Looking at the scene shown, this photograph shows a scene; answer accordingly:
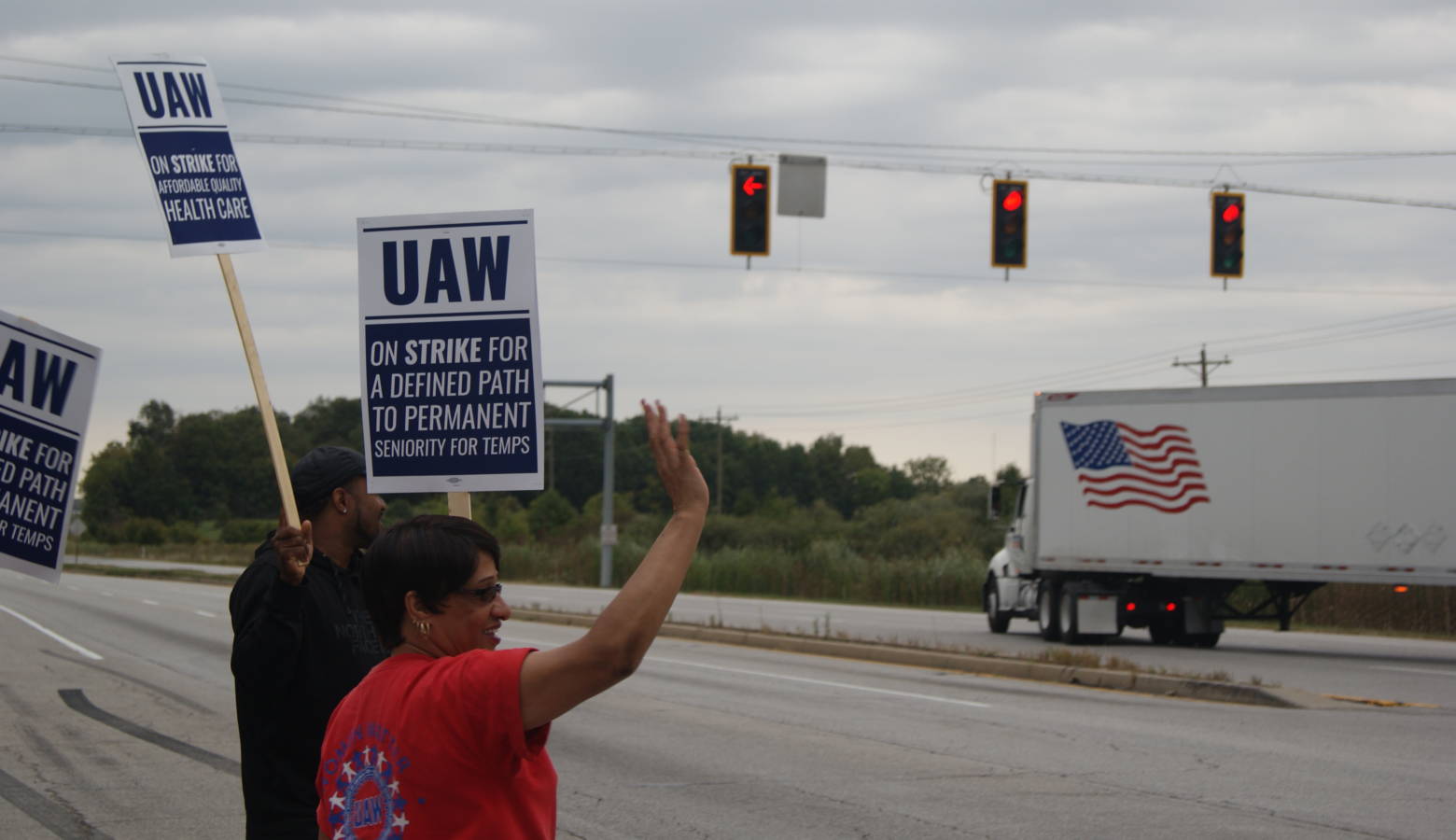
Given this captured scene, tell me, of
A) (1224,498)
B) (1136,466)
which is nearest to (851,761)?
(1224,498)

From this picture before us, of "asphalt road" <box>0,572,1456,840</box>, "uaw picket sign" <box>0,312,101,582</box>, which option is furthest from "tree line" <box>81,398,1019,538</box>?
"uaw picket sign" <box>0,312,101,582</box>

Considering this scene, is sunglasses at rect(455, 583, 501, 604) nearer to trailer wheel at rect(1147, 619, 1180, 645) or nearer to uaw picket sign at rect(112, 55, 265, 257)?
uaw picket sign at rect(112, 55, 265, 257)

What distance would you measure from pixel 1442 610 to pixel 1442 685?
40.1ft

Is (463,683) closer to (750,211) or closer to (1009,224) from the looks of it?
(750,211)

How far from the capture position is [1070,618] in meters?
24.6

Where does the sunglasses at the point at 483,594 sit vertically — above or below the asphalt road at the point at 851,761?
above

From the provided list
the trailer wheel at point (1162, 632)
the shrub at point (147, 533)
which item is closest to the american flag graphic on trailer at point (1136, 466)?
the trailer wheel at point (1162, 632)

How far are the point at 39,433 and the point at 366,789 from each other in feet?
11.8

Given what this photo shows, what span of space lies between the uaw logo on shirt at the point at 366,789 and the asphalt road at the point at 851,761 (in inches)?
236

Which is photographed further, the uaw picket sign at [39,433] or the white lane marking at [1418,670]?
the white lane marking at [1418,670]

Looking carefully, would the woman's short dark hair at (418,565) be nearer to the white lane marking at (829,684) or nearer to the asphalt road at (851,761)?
the asphalt road at (851,761)

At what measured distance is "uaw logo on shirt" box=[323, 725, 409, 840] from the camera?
296 centimetres

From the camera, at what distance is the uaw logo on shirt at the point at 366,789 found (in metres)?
2.96

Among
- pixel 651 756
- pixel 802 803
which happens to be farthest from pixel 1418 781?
pixel 651 756
